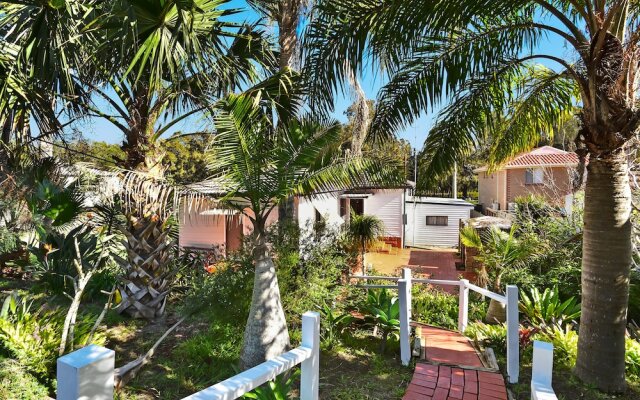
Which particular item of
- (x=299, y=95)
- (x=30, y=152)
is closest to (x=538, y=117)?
(x=299, y=95)

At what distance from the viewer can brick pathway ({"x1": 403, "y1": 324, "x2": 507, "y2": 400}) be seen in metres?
4.60

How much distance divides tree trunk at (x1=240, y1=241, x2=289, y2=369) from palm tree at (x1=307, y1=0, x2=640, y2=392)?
2.34m

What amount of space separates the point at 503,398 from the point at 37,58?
7.31 metres

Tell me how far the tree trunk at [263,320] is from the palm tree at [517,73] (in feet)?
7.67

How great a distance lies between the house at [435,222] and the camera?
22.4 m

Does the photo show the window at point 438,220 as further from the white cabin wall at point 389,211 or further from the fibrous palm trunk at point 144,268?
the fibrous palm trunk at point 144,268

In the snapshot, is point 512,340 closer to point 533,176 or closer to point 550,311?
point 550,311

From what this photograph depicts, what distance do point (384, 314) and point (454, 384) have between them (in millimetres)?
1752

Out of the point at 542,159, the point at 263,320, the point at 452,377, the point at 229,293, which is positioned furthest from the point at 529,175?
the point at 263,320

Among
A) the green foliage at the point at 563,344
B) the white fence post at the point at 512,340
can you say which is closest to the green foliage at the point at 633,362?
the green foliage at the point at 563,344

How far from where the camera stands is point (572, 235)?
10.2 m

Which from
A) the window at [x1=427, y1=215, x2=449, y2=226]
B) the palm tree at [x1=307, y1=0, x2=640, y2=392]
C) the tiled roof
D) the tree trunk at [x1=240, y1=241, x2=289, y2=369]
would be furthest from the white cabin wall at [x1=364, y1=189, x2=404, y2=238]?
the tree trunk at [x1=240, y1=241, x2=289, y2=369]

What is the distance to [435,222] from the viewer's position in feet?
74.7

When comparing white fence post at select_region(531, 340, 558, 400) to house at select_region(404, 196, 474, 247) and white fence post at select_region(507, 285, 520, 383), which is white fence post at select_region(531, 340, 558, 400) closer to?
white fence post at select_region(507, 285, 520, 383)
